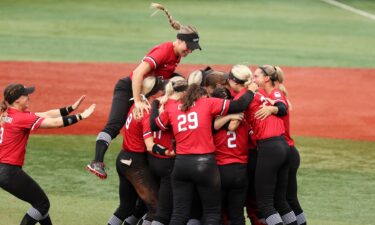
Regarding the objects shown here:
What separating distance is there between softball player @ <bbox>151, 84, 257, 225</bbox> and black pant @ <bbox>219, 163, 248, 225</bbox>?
0.57 ft

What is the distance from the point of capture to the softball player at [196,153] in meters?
10.2

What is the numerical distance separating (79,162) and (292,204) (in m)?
5.13

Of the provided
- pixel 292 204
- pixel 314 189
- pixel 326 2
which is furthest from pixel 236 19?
pixel 292 204

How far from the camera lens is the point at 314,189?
14.5 m

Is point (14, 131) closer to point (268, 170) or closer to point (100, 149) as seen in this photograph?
point (100, 149)

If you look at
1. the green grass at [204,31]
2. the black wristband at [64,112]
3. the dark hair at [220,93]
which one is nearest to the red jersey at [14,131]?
the black wristband at [64,112]

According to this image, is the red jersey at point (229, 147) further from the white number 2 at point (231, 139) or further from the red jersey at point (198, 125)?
the red jersey at point (198, 125)

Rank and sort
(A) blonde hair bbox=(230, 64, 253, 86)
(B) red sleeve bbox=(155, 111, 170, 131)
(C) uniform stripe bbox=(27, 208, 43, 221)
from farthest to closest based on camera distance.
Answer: (C) uniform stripe bbox=(27, 208, 43, 221)
(A) blonde hair bbox=(230, 64, 253, 86)
(B) red sleeve bbox=(155, 111, 170, 131)

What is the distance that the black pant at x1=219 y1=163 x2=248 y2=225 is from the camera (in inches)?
411

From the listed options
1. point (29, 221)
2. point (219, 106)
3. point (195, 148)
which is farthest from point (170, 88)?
point (29, 221)

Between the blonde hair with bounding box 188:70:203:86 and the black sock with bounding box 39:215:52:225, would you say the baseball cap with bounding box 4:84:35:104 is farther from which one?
the blonde hair with bounding box 188:70:203:86

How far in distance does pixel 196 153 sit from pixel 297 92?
11.9m

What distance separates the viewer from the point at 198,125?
33.5 feet

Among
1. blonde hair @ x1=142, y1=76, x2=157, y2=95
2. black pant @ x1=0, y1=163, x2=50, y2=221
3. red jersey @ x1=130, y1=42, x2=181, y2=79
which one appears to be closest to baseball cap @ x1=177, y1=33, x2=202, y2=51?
red jersey @ x1=130, y1=42, x2=181, y2=79
